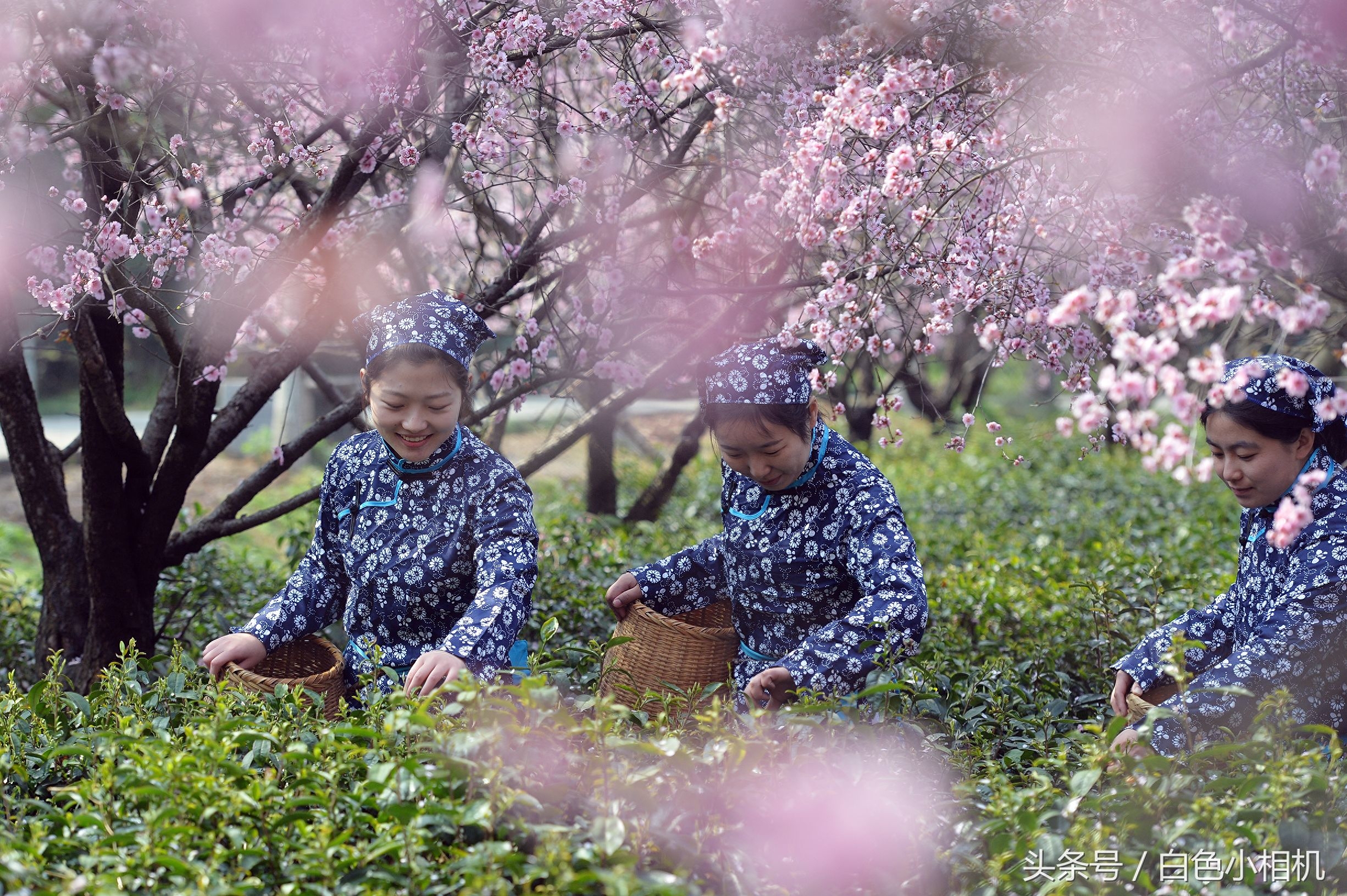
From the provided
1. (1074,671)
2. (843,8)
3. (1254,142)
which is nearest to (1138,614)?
(1074,671)

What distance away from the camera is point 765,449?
2467 millimetres

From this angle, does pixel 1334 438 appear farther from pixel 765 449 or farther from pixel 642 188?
pixel 642 188

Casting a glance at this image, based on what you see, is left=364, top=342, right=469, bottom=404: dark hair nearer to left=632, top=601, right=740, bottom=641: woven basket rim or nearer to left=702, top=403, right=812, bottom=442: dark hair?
left=702, top=403, right=812, bottom=442: dark hair

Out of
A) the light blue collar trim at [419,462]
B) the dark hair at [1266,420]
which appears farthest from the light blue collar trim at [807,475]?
the dark hair at [1266,420]

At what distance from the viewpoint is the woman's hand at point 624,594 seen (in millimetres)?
2863

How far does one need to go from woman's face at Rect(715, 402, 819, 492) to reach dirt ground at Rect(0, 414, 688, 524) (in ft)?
17.0

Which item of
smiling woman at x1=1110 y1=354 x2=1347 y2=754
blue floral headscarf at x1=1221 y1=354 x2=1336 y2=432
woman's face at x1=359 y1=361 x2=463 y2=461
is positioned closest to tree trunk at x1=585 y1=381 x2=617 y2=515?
woman's face at x1=359 y1=361 x2=463 y2=461

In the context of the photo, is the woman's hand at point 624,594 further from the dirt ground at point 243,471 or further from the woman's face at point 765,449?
the dirt ground at point 243,471

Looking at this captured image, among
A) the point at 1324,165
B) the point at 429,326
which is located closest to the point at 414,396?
the point at 429,326

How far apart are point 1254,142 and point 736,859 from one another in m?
1.82

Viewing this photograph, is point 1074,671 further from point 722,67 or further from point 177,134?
point 177,134

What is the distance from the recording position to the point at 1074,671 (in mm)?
3453

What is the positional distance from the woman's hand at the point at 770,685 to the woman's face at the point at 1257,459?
102 cm

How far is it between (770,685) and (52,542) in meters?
2.60
